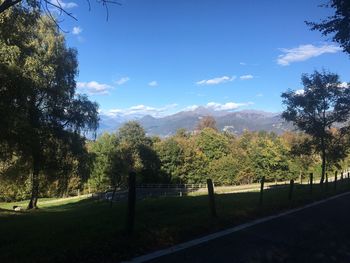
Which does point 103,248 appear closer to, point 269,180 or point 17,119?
point 17,119

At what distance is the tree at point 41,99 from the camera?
20812 mm

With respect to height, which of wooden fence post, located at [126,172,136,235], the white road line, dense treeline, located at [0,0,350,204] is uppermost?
dense treeline, located at [0,0,350,204]

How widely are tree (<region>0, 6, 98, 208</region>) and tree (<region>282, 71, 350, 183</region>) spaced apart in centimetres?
1536

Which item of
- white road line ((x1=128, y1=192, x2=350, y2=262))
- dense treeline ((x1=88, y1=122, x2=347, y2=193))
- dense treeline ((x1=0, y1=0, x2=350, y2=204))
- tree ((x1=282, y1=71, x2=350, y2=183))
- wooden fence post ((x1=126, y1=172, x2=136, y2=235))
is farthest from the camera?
dense treeline ((x1=88, y1=122, x2=347, y2=193))

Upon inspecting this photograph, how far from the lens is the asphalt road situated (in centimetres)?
778

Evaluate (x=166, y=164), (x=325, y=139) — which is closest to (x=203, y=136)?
(x=166, y=164)

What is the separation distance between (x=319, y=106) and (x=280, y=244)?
85.2 ft

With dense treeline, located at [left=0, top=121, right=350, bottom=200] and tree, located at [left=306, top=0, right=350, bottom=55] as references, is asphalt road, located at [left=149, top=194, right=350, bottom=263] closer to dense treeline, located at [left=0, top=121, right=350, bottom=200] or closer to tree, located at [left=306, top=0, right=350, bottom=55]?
tree, located at [left=306, top=0, right=350, bottom=55]

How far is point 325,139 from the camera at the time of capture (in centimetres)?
3391

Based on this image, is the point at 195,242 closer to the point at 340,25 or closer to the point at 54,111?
the point at 340,25

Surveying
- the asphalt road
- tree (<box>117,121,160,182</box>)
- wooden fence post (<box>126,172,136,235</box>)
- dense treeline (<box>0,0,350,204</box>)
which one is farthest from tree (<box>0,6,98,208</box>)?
tree (<box>117,121,160,182</box>)

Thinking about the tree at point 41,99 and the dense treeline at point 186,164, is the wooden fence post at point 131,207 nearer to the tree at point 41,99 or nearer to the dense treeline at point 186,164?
the tree at point 41,99

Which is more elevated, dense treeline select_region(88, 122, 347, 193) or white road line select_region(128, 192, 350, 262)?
dense treeline select_region(88, 122, 347, 193)

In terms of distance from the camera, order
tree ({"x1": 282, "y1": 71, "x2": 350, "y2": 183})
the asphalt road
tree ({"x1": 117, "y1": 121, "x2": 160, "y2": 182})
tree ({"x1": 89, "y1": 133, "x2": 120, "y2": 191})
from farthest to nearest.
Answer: tree ({"x1": 117, "y1": 121, "x2": 160, "y2": 182})
tree ({"x1": 89, "y1": 133, "x2": 120, "y2": 191})
tree ({"x1": 282, "y1": 71, "x2": 350, "y2": 183})
the asphalt road
